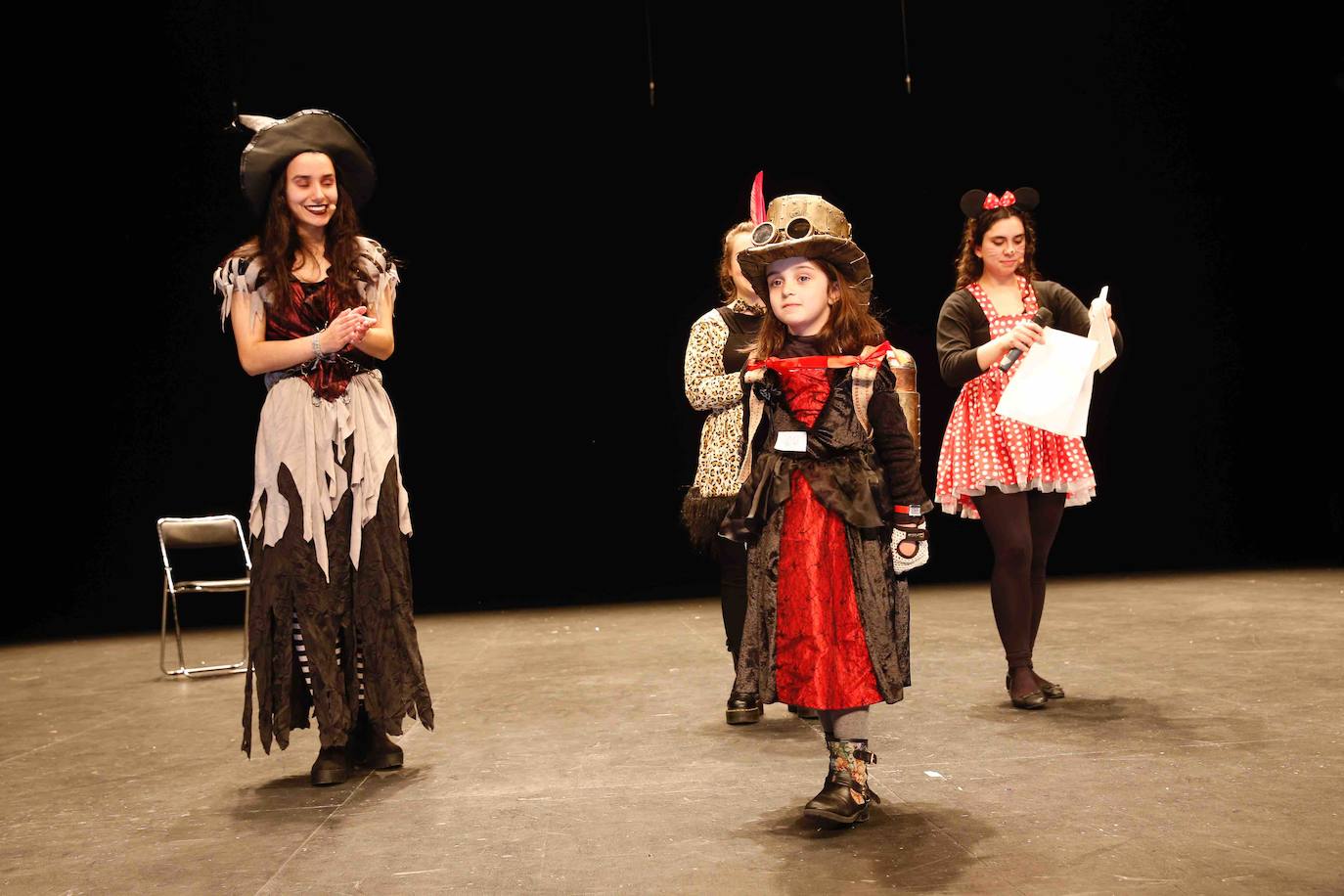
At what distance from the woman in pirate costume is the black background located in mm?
4062

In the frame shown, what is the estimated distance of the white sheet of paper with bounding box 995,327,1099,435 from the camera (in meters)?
3.21

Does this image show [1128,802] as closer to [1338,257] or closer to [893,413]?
[893,413]

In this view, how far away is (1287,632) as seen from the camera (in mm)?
4344

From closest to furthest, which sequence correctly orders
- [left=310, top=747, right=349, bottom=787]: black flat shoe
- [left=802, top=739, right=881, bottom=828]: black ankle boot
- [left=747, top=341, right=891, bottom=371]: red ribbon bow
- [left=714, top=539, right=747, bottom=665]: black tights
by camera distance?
[left=802, top=739, right=881, bottom=828]: black ankle boot
[left=747, top=341, right=891, bottom=371]: red ribbon bow
[left=310, top=747, right=349, bottom=787]: black flat shoe
[left=714, top=539, right=747, bottom=665]: black tights

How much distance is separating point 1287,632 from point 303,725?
11.1ft

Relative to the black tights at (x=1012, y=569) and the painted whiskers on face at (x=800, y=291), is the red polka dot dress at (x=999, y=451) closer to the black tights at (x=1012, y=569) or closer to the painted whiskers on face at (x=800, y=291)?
the black tights at (x=1012, y=569)

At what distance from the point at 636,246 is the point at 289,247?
4.38m

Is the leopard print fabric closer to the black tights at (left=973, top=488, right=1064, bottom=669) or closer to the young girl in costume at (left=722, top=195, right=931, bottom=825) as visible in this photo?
the black tights at (left=973, top=488, right=1064, bottom=669)

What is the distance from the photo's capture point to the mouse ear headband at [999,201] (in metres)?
3.45

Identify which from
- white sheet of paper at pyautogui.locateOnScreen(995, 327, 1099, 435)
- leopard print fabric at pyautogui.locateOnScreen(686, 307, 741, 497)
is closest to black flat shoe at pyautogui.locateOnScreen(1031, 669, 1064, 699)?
white sheet of paper at pyautogui.locateOnScreen(995, 327, 1099, 435)

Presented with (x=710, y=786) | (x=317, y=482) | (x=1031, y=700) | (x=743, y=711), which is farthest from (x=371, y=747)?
(x=1031, y=700)

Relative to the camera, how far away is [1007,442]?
3.38 metres

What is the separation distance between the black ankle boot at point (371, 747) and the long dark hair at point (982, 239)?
200cm

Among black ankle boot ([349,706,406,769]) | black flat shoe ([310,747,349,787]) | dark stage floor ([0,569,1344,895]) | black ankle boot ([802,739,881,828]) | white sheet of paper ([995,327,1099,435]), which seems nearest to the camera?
dark stage floor ([0,569,1344,895])
